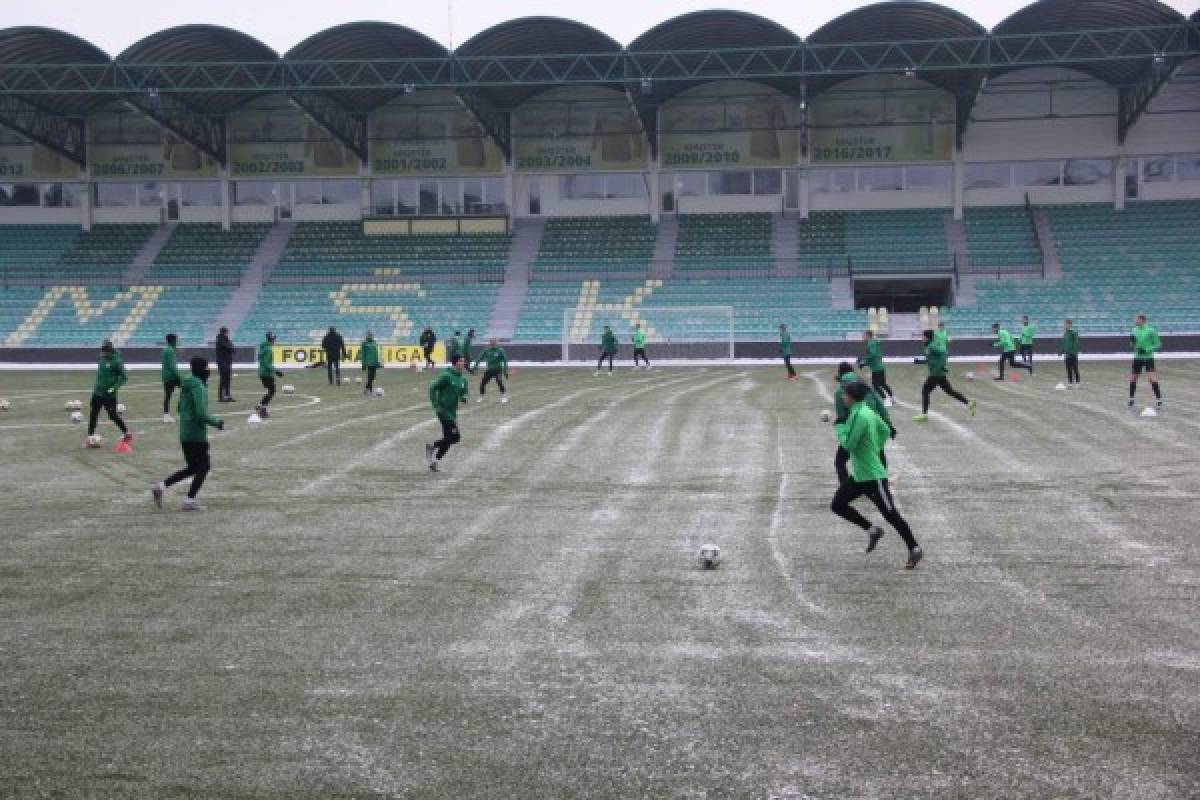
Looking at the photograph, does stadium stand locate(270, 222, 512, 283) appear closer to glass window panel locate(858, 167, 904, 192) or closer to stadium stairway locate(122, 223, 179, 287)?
stadium stairway locate(122, 223, 179, 287)

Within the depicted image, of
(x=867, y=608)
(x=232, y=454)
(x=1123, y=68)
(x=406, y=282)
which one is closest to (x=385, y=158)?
(x=406, y=282)

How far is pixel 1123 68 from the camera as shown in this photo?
168ft

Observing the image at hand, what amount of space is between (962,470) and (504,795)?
39.8ft

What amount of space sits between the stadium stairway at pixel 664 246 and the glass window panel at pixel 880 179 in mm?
9677

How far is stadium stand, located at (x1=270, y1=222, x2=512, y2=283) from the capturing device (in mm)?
55375

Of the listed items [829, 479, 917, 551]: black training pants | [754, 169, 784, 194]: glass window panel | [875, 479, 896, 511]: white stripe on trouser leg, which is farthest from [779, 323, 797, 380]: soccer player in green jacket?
[875, 479, 896, 511]: white stripe on trouser leg

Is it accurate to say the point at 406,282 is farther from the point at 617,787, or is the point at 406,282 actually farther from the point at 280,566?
the point at 617,787

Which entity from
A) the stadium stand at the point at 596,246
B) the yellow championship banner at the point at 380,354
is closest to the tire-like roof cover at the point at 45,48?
the yellow championship banner at the point at 380,354

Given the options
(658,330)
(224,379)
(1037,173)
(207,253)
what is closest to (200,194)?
(207,253)

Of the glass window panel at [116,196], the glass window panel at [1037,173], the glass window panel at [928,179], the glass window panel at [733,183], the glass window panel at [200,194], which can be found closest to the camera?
the glass window panel at [1037,173]

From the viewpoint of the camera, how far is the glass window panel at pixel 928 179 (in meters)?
55.6

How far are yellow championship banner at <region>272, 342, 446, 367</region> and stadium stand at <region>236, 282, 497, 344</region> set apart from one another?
141 cm

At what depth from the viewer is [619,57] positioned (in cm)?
4831

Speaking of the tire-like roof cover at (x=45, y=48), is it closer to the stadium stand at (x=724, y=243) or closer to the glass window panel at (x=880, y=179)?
the stadium stand at (x=724, y=243)
